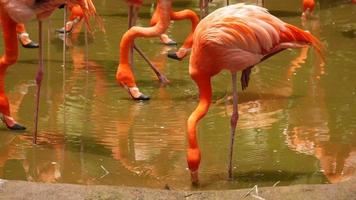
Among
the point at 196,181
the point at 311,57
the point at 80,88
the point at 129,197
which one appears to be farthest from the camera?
the point at 311,57

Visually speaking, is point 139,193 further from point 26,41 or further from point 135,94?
point 26,41

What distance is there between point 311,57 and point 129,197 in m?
3.73

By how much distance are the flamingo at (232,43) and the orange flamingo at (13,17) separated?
3.21 ft

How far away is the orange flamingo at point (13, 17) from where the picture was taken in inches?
186

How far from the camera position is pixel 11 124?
4906mm

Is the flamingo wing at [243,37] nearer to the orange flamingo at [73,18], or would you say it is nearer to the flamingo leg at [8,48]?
the flamingo leg at [8,48]

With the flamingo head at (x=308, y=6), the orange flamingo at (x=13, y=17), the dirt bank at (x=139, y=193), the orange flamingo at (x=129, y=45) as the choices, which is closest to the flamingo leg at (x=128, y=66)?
the orange flamingo at (x=129, y=45)

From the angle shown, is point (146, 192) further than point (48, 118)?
No

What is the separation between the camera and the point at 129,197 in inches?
133

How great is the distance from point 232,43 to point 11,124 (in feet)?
4.92

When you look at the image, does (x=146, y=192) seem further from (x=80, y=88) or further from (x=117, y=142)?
(x=80, y=88)

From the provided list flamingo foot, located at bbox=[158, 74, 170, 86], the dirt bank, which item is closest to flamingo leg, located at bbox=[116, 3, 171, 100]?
flamingo foot, located at bbox=[158, 74, 170, 86]

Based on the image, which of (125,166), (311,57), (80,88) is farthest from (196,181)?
(311,57)

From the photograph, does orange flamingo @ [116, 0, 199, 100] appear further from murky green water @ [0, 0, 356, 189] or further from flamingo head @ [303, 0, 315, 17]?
flamingo head @ [303, 0, 315, 17]
